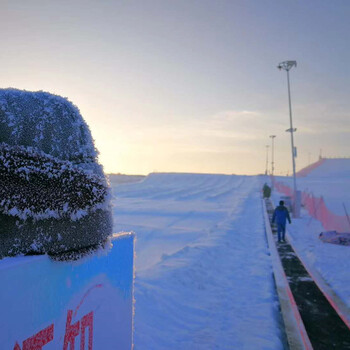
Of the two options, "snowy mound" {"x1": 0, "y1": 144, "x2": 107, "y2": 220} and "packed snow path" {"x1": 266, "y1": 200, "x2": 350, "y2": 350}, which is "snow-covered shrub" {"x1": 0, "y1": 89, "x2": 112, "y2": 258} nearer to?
"snowy mound" {"x1": 0, "y1": 144, "x2": 107, "y2": 220}

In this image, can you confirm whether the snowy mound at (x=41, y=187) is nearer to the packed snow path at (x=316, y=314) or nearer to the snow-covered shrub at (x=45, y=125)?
the snow-covered shrub at (x=45, y=125)

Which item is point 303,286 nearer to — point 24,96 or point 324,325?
point 324,325

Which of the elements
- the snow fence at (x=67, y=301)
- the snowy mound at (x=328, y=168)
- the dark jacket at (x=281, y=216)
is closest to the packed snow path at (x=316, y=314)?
the snow fence at (x=67, y=301)

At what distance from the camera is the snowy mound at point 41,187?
1.25 metres

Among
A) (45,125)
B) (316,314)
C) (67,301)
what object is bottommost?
(316,314)

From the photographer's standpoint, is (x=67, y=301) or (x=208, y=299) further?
(x=208, y=299)

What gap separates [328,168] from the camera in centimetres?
11656

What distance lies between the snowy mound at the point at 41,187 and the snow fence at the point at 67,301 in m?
0.20

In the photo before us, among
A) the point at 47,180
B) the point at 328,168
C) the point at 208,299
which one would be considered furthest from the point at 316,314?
the point at 328,168

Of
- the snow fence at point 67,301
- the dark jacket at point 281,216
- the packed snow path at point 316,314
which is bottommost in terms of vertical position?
the packed snow path at point 316,314

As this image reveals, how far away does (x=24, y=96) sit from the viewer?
1518mm

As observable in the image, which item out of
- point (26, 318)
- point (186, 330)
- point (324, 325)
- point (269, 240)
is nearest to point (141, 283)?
point (186, 330)

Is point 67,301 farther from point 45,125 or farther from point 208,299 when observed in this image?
point 208,299

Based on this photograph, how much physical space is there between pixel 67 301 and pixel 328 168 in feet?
422
